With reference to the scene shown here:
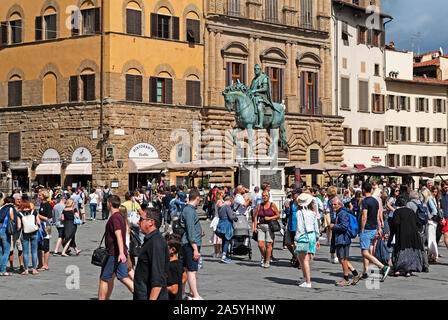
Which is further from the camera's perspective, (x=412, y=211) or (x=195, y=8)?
(x=195, y=8)

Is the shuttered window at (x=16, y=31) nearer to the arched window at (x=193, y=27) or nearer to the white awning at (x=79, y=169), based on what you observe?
the white awning at (x=79, y=169)

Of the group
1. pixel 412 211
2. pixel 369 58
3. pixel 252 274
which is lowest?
pixel 252 274

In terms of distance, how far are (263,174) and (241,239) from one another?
47.7ft

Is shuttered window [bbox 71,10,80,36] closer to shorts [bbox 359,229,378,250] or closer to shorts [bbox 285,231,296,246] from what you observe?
shorts [bbox 285,231,296,246]

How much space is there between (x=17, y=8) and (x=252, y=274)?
3332 cm

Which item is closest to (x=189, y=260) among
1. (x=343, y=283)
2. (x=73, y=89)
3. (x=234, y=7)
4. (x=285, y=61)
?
(x=343, y=283)

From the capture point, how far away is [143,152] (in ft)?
141

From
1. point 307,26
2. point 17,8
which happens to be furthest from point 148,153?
point 307,26

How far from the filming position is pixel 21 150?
146 feet

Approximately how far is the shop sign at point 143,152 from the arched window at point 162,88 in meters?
2.49

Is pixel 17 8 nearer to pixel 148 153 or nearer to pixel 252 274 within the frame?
pixel 148 153

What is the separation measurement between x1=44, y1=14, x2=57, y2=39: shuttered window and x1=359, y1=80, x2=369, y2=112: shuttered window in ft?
70.6

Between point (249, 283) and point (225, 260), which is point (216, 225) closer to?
point (225, 260)
